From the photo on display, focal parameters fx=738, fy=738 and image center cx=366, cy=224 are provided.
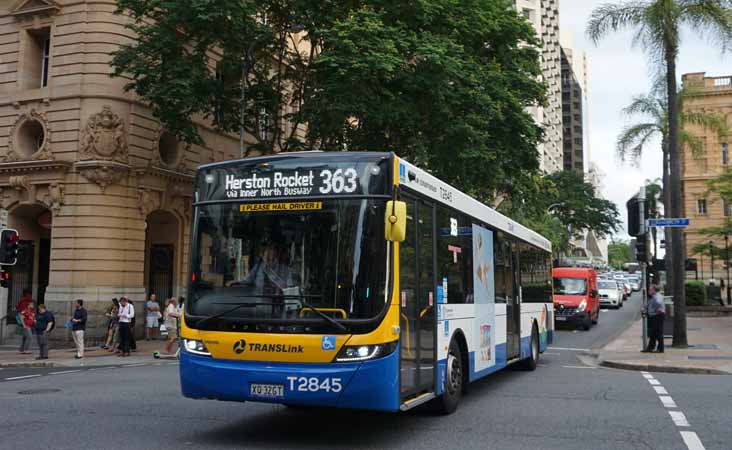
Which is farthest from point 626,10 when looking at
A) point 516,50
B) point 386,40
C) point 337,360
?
point 337,360

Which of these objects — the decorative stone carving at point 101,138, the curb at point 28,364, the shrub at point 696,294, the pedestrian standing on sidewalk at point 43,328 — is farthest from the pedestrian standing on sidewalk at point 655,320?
the shrub at point 696,294

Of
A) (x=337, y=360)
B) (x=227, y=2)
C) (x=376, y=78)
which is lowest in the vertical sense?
(x=337, y=360)

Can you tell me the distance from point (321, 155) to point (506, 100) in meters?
15.1

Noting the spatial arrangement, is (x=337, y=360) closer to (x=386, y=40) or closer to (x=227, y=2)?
(x=386, y=40)

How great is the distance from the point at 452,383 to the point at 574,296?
20962 millimetres

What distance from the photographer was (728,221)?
135ft

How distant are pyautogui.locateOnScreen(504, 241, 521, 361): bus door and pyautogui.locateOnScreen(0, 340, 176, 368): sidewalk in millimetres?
10137

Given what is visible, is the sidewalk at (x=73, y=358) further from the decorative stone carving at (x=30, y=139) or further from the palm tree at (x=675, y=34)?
the palm tree at (x=675, y=34)

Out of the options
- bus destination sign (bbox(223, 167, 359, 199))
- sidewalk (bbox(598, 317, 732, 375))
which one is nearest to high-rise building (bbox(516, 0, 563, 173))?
sidewalk (bbox(598, 317, 732, 375))

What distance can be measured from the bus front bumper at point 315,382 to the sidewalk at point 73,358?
12379 mm

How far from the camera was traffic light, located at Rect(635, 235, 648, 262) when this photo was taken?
787 inches

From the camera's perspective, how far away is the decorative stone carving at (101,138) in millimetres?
24766

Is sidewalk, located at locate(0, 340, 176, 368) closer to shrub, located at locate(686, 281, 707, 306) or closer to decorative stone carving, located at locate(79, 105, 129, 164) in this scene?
decorative stone carving, located at locate(79, 105, 129, 164)

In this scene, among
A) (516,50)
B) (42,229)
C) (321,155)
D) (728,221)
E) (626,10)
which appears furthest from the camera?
(728,221)
